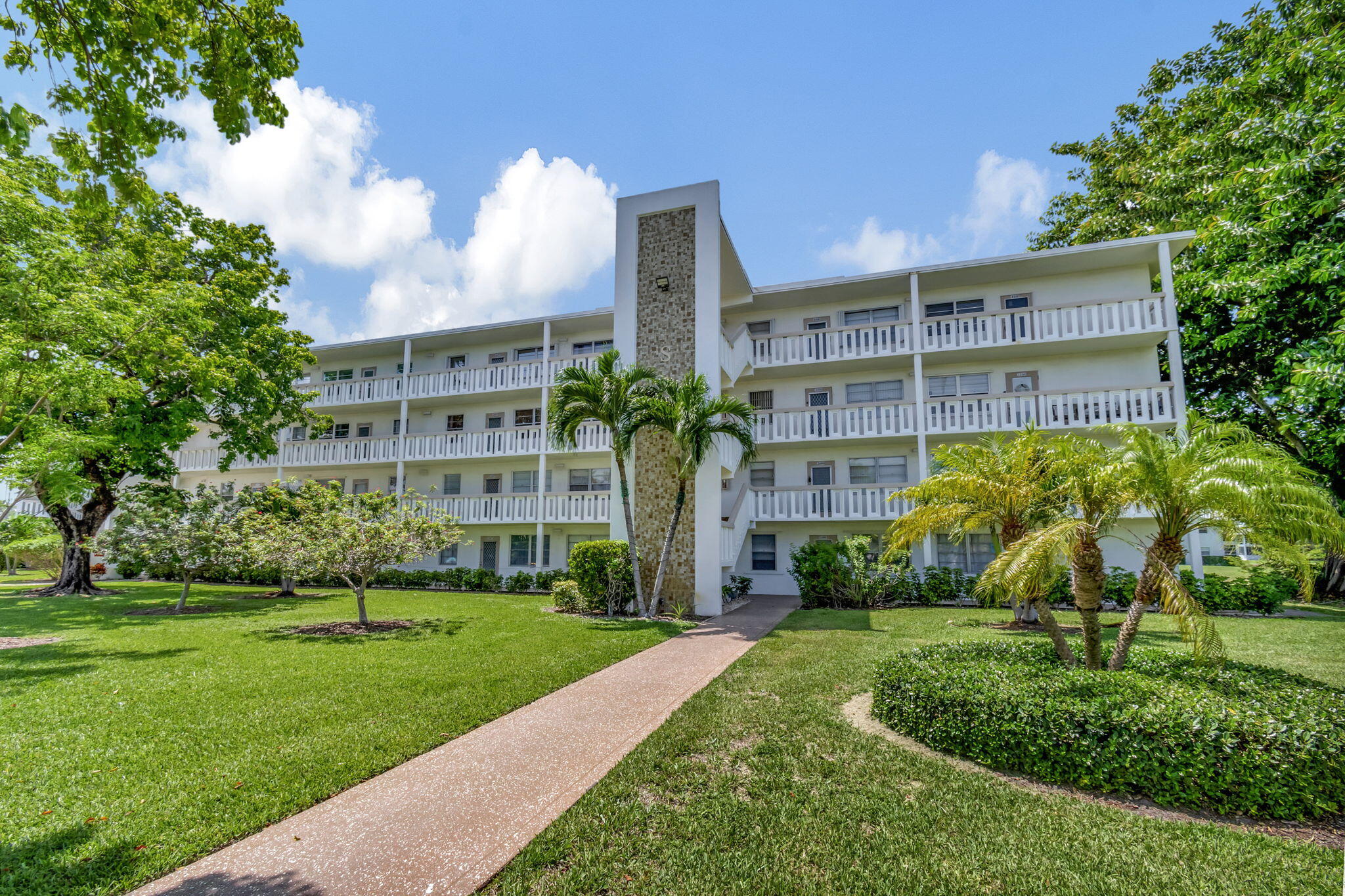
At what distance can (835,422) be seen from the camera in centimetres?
1858

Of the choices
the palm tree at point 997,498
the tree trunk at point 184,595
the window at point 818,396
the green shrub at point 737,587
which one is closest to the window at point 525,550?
the green shrub at point 737,587

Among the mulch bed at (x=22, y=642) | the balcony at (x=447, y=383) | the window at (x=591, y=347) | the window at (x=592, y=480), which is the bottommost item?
the mulch bed at (x=22, y=642)

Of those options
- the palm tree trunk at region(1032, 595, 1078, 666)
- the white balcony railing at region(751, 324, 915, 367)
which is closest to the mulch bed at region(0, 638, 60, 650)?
the palm tree trunk at region(1032, 595, 1078, 666)

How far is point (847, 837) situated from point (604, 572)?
1073 centimetres

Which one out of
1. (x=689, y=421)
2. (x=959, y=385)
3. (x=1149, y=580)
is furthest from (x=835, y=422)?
(x=1149, y=580)

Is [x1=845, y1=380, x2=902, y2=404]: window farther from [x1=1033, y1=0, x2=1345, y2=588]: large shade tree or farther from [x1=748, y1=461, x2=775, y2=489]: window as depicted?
[x1=1033, y1=0, x2=1345, y2=588]: large shade tree

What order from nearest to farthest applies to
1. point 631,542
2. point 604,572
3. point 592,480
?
1. point 631,542
2. point 604,572
3. point 592,480

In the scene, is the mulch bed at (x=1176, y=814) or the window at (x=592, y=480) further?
the window at (x=592, y=480)

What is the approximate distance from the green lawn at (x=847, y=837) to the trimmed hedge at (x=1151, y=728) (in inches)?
14.8

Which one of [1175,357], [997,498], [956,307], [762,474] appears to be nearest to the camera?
[997,498]

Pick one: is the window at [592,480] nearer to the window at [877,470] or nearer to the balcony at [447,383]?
the balcony at [447,383]

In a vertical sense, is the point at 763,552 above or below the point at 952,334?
below

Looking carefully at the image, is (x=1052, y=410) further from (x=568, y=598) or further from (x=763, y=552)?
(x=568, y=598)

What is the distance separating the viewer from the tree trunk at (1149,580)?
591cm
